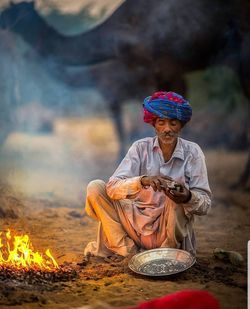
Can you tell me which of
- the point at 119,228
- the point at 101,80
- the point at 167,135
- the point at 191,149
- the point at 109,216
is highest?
the point at 101,80

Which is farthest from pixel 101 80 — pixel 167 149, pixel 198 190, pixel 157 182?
pixel 157 182

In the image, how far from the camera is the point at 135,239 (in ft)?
17.9

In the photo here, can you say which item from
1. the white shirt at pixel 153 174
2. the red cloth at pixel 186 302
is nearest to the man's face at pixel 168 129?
the white shirt at pixel 153 174

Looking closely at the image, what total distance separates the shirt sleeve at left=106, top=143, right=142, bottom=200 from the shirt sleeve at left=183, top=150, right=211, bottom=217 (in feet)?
1.44

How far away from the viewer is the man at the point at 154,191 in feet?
17.1

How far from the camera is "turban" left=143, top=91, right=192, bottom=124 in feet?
17.3

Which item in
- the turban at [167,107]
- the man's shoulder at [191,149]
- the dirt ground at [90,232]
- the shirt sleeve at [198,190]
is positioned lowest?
the dirt ground at [90,232]

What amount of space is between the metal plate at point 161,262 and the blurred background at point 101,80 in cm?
280

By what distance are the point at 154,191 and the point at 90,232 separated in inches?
69.6

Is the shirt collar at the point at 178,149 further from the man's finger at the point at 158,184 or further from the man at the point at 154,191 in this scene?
the man's finger at the point at 158,184

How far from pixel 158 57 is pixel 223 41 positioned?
834 millimetres

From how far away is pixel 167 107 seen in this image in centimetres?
527

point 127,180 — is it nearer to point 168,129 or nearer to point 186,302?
point 168,129

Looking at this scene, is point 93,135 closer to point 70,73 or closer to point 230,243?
point 70,73
